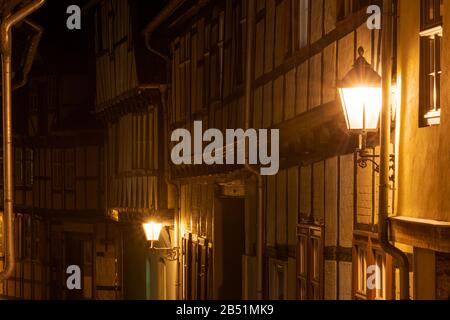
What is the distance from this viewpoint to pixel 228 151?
17312 millimetres

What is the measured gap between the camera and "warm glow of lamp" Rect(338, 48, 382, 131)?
365 inches

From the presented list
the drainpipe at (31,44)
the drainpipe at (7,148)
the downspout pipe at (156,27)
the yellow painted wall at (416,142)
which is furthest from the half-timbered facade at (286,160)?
the drainpipe at (7,148)

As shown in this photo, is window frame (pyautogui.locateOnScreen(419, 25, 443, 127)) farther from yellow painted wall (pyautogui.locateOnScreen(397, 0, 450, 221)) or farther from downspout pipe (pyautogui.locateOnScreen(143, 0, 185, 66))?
downspout pipe (pyautogui.locateOnScreen(143, 0, 185, 66))

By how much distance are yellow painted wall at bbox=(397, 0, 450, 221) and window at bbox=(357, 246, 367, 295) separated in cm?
130

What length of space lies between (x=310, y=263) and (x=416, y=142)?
391 cm

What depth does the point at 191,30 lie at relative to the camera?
2102 centimetres

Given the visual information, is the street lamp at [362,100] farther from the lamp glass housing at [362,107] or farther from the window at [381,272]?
the window at [381,272]

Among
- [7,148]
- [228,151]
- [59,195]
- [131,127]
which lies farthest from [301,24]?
[59,195]

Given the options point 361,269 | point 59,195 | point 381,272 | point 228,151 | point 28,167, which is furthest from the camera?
point 28,167

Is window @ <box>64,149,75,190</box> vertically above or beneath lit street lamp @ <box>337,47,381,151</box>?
beneath

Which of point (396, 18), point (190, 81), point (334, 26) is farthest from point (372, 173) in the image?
point (190, 81)

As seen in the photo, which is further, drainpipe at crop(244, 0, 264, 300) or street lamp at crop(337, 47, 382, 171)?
drainpipe at crop(244, 0, 264, 300)

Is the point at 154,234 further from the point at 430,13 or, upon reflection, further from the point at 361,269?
the point at 430,13

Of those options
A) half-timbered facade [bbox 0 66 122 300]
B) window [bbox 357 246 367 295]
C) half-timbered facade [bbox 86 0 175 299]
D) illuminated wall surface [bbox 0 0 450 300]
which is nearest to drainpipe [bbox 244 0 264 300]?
illuminated wall surface [bbox 0 0 450 300]
